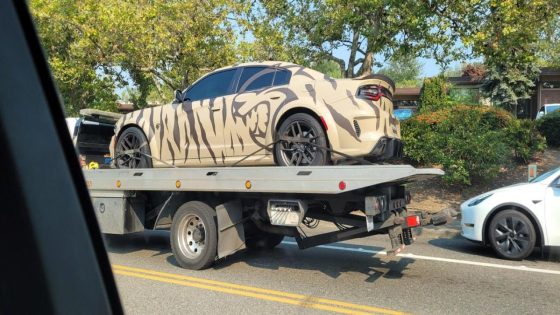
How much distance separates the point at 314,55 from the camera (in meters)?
16.2

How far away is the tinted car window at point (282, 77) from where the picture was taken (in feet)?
23.2

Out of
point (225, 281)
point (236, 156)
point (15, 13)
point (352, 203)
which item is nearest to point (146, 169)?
point (236, 156)

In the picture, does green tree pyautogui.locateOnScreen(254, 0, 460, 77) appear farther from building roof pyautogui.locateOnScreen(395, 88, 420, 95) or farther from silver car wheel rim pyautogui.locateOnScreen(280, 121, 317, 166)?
building roof pyautogui.locateOnScreen(395, 88, 420, 95)

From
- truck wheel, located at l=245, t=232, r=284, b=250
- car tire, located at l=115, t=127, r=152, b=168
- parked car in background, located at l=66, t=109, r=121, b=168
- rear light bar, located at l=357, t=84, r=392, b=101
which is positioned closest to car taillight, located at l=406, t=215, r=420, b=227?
rear light bar, located at l=357, t=84, r=392, b=101

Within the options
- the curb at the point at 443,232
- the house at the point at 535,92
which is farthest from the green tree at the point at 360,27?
the house at the point at 535,92

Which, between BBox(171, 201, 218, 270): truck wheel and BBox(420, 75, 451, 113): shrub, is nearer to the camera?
BBox(171, 201, 218, 270): truck wheel

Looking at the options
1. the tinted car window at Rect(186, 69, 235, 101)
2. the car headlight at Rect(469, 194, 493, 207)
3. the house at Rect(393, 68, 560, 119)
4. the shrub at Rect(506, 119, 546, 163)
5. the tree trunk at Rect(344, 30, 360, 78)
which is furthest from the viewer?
the house at Rect(393, 68, 560, 119)

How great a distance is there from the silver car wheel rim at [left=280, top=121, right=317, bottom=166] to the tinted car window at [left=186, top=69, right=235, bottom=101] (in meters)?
1.33

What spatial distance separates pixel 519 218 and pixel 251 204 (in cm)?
391

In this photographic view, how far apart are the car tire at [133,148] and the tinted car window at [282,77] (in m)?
2.36

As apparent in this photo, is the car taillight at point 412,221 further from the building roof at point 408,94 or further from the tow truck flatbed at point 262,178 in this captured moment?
the building roof at point 408,94

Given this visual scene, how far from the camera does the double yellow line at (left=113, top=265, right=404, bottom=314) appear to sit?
538cm

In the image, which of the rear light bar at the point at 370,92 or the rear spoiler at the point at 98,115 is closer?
the rear light bar at the point at 370,92

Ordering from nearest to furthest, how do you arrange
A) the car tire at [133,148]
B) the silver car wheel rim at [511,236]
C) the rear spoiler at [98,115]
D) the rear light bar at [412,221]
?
the rear light bar at [412,221] → the silver car wheel rim at [511,236] → the car tire at [133,148] → the rear spoiler at [98,115]
